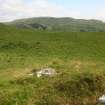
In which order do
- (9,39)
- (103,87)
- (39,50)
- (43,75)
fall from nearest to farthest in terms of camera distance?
(103,87)
(43,75)
(39,50)
(9,39)

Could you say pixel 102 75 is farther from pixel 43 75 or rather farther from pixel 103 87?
pixel 43 75

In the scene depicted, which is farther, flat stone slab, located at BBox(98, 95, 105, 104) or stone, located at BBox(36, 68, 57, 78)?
stone, located at BBox(36, 68, 57, 78)

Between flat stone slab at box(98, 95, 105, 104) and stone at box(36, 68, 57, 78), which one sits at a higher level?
stone at box(36, 68, 57, 78)

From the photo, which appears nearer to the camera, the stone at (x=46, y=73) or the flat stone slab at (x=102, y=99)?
the flat stone slab at (x=102, y=99)

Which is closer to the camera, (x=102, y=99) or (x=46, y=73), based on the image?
(x=102, y=99)

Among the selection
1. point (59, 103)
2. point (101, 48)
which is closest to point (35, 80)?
point (59, 103)

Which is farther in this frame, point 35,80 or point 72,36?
point 72,36

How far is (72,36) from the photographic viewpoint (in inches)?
2094

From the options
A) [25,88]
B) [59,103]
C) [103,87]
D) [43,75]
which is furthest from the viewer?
[43,75]

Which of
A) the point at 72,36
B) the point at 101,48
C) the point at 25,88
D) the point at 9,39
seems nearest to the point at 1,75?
the point at 25,88

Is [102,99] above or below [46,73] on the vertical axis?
below

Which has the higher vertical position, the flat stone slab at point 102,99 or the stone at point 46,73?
the stone at point 46,73

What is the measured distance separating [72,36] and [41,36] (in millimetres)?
5182

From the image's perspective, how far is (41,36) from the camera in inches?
2101
